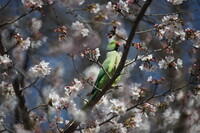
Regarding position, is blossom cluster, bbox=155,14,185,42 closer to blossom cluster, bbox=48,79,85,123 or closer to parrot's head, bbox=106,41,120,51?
blossom cluster, bbox=48,79,85,123

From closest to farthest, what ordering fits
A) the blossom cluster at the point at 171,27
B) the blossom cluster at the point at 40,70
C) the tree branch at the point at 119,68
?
the tree branch at the point at 119,68 < the blossom cluster at the point at 171,27 < the blossom cluster at the point at 40,70

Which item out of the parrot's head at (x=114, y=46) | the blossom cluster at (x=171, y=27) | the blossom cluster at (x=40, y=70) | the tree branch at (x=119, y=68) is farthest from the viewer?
the parrot's head at (x=114, y=46)

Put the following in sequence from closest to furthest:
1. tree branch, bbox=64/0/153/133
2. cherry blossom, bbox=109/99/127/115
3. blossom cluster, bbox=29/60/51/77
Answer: tree branch, bbox=64/0/153/133, cherry blossom, bbox=109/99/127/115, blossom cluster, bbox=29/60/51/77

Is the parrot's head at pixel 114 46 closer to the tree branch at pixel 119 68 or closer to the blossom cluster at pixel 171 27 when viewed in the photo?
→ the tree branch at pixel 119 68

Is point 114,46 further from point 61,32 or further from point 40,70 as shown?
point 40,70

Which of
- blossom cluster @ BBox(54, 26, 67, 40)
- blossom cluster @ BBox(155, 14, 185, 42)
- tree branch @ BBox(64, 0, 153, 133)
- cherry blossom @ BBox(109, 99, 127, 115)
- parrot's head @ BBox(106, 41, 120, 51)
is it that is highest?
parrot's head @ BBox(106, 41, 120, 51)

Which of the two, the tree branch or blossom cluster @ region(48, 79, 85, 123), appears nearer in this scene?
the tree branch

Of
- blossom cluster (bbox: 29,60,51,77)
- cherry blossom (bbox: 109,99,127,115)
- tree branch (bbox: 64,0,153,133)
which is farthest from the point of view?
blossom cluster (bbox: 29,60,51,77)

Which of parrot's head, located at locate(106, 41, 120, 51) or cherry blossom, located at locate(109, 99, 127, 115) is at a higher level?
parrot's head, located at locate(106, 41, 120, 51)

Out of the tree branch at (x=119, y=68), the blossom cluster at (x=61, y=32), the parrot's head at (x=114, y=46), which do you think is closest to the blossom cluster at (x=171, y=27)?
the tree branch at (x=119, y=68)

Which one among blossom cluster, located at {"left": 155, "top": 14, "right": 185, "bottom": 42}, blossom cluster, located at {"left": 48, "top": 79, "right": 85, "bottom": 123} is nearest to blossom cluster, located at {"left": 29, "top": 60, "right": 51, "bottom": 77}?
blossom cluster, located at {"left": 48, "top": 79, "right": 85, "bottom": 123}

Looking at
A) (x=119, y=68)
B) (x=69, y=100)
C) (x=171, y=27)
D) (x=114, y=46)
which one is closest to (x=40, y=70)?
(x=69, y=100)

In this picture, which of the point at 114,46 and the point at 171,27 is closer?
the point at 171,27

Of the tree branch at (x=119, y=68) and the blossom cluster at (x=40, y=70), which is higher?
the blossom cluster at (x=40, y=70)
